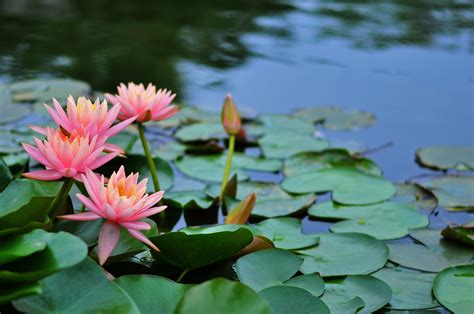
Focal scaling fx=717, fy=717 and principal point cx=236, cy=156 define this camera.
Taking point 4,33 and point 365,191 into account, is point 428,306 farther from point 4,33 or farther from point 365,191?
point 4,33

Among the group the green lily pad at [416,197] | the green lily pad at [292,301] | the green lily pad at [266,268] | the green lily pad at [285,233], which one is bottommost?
the green lily pad at [416,197]

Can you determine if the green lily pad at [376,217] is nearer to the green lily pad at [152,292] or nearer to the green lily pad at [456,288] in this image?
the green lily pad at [456,288]

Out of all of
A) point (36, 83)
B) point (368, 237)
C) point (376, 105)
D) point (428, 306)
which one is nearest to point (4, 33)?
point (36, 83)

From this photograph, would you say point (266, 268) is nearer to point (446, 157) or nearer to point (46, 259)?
point (46, 259)

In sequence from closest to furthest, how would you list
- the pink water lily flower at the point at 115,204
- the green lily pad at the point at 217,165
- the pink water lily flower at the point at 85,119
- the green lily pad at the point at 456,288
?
the pink water lily flower at the point at 115,204 → the pink water lily flower at the point at 85,119 → the green lily pad at the point at 456,288 → the green lily pad at the point at 217,165

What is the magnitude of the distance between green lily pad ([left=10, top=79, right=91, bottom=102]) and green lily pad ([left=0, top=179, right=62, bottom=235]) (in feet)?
3.61

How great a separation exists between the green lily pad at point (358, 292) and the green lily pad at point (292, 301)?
101 mm

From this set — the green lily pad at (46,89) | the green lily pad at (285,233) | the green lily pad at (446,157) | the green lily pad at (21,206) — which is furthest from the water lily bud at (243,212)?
the green lily pad at (46,89)

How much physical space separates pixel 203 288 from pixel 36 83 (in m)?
1.57

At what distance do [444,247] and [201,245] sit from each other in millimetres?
540

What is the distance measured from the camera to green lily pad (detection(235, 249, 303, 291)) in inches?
44.1

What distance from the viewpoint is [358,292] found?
1.19 meters

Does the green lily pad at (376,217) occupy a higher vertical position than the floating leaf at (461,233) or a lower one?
lower

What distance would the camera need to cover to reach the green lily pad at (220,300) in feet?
2.87
